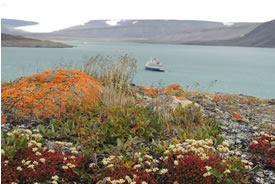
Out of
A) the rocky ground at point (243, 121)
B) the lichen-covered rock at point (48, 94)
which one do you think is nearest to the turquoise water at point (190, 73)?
the rocky ground at point (243, 121)

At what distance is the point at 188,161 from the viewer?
5.06 meters

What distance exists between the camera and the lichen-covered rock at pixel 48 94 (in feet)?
27.2

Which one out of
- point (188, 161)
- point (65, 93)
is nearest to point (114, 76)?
point (65, 93)

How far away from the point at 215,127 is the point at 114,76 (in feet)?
16.6

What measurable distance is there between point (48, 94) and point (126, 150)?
3.90 meters

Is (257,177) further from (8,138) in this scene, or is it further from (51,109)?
(51,109)

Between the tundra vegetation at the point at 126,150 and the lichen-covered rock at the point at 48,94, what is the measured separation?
199 millimetres

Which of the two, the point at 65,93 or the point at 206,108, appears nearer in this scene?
the point at 65,93

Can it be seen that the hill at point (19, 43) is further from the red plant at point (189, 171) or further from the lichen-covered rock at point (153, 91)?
the red plant at point (189, 171)

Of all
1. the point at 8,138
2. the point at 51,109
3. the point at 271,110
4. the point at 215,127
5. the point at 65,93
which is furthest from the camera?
the point at 271,110

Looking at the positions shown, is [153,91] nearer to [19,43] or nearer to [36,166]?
[36,166]

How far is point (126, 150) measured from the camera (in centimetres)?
592

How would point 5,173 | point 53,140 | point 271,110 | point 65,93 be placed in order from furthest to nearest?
point 271,110
point 65,93
point 53,140
point 5,173

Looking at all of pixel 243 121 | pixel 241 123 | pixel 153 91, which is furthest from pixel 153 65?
pixel 241 123
